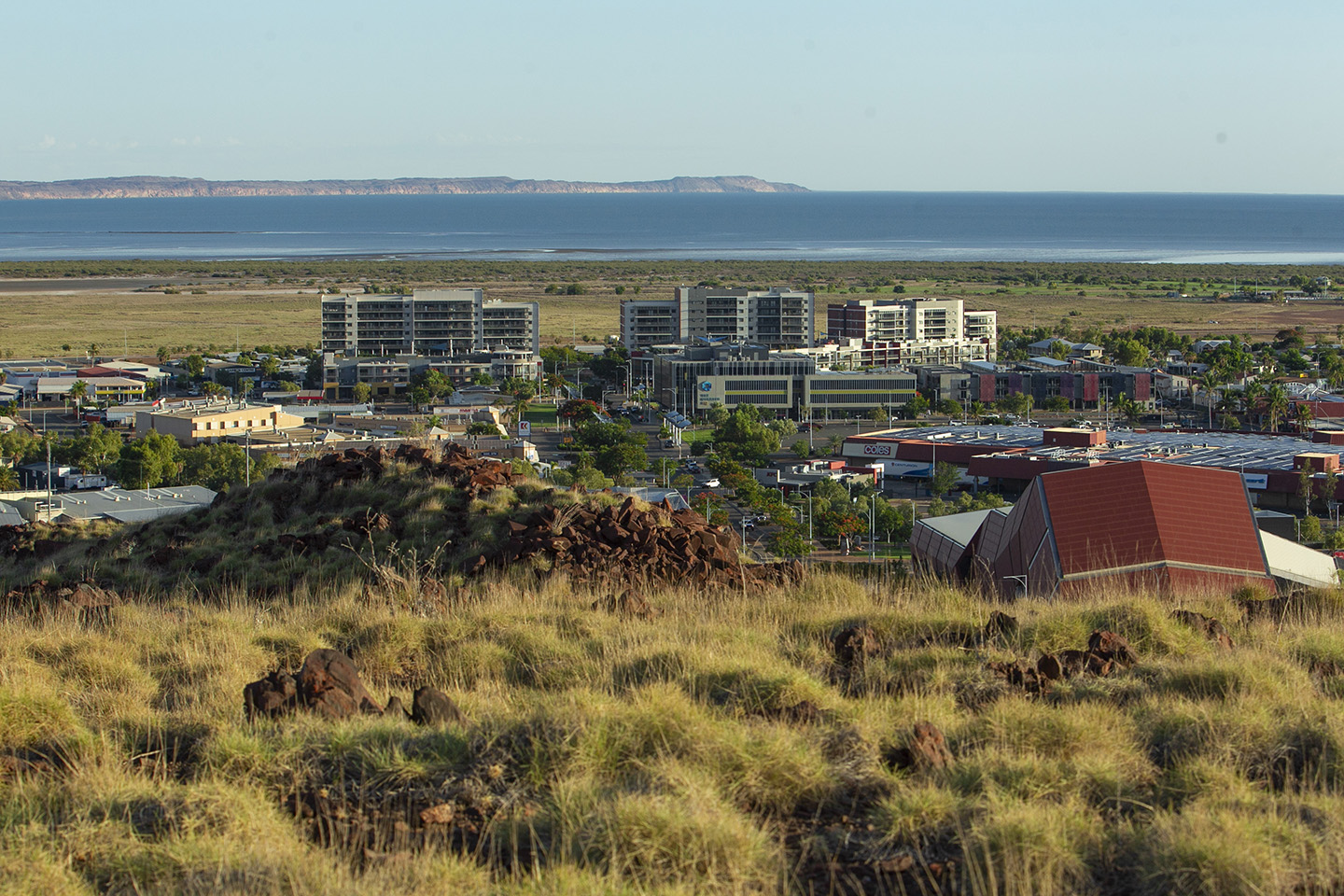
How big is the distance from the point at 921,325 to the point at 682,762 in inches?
4165

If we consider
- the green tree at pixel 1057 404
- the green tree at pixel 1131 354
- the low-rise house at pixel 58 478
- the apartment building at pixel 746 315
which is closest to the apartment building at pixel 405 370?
the apartment building at pixel 746 315

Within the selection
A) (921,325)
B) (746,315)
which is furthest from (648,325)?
(921,325)

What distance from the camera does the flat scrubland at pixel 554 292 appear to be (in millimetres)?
117750

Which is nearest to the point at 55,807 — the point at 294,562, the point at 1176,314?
the point at 294,562

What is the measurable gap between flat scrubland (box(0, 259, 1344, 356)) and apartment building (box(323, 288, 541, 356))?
11080 millimetres

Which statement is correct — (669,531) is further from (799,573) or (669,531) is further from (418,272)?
(418,272)

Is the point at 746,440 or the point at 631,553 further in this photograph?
the point at 746,440

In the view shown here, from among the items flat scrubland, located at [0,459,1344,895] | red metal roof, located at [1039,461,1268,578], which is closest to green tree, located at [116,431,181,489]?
red metal roof, located at [1039,461,1268,578]

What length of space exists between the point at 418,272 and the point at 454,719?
176 meters

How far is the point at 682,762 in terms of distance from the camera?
17.7 ft

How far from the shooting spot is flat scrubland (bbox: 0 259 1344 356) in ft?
386

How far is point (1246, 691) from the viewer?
6.48 meters

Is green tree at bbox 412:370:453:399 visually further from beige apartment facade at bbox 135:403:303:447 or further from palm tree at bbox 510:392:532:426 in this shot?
beige apartment facade at bbox 135:403:303:447

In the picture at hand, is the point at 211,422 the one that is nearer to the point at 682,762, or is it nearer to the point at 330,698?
the point at 330,698
